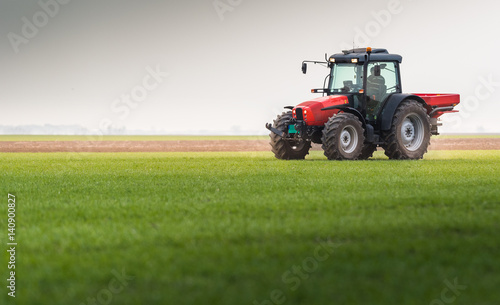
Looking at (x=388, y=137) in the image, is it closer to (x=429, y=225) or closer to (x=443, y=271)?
(x=429, y=225)

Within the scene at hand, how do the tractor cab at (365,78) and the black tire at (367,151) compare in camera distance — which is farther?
the black tire at (367,151)

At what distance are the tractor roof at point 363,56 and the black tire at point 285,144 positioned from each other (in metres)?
2.19

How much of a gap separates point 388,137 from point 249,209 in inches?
442

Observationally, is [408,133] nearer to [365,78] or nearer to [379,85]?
[379,85]

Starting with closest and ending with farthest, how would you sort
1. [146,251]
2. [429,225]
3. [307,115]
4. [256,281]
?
1. [256,281]
2. [146,251]
3. [429,225]
4. [307,115]

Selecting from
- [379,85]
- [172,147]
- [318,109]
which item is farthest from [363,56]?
[172,147]

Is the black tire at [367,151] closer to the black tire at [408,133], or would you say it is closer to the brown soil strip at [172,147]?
the black tire at [408,133]

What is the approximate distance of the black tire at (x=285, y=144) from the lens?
1892 cm

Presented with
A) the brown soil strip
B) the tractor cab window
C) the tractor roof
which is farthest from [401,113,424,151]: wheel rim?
the brown soil strip

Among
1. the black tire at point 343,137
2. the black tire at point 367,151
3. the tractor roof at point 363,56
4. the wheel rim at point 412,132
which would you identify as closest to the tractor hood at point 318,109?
the black tire at point 343,137

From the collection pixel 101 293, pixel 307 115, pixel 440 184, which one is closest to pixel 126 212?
pixel 101 293

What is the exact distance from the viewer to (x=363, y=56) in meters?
18.1

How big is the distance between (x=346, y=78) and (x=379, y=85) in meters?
0.95

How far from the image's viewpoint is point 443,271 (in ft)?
16.7
